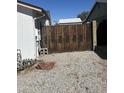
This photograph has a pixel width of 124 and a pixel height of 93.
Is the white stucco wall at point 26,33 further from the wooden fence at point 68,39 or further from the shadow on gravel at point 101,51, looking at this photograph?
the shadow on gravel at point 101,51

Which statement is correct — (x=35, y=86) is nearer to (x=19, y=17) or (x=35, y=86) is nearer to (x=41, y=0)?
(x=19, y=17)

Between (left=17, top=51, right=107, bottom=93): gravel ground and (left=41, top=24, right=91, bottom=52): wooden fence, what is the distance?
11.7 feet

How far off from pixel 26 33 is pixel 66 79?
378 centimetres

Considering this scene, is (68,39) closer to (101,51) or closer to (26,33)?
(101,51)

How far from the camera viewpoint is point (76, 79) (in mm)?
5602

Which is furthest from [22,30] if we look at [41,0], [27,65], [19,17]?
[41,0]

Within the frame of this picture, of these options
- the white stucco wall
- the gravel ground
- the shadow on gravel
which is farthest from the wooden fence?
the gravel ground

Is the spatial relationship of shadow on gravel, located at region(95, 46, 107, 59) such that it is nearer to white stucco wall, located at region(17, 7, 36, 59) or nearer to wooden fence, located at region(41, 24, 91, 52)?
wooden fence, located at region(41, 24, 91, 52)

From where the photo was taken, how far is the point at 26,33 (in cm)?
882

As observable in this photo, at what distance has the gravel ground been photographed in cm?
477

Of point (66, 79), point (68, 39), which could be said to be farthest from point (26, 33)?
point (66, 79)

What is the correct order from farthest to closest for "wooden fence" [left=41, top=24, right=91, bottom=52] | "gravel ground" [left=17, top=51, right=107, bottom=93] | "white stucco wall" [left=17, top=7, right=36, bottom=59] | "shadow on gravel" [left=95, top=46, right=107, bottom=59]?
"wooden fence" [left=41, top=24, right=91, bottom=52]
"shadow on gravel" [left=95, top=46, right=107, bottom=59]
"white stucco wall" [left=17, top=7, right=36, bottom=59]
"gravel ground" [left=17, top=51, right=107, bottom=93]

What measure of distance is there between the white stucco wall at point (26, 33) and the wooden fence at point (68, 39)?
2180 millimetres
